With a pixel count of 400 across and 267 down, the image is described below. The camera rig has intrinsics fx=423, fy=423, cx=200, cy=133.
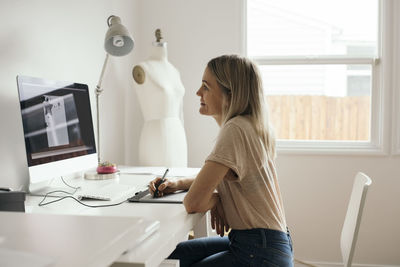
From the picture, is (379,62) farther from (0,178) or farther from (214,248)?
(0,178)

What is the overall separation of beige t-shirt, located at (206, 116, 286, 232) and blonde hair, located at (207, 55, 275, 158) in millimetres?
46

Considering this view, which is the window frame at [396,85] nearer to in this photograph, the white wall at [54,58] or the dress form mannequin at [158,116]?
the dress form mannequin at [158,116]

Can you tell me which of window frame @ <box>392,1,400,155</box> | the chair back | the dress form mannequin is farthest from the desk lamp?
window frame @ <box>392,1,400,155</box>

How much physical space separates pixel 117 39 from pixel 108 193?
78 centimetres

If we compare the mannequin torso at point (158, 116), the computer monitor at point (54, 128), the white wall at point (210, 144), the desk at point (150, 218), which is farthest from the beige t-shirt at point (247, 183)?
the white wall at point (210, 144)

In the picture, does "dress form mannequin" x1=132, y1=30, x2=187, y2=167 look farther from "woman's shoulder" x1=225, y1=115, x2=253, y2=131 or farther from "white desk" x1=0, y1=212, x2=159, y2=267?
"white desk" x1=0, y1=212, x2=159, y2=267

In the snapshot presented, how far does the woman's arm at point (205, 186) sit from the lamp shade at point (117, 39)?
929 millimetres

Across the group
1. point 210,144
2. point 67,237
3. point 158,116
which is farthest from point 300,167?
point 67,237

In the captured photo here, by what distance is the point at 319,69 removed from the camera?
2.97m

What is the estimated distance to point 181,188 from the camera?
1610mm

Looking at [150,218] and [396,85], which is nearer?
[150,218]

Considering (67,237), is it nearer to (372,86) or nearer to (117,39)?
(117,39)

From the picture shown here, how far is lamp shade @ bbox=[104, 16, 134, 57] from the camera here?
6.34 ft

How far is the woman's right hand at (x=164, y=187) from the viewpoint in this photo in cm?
153
